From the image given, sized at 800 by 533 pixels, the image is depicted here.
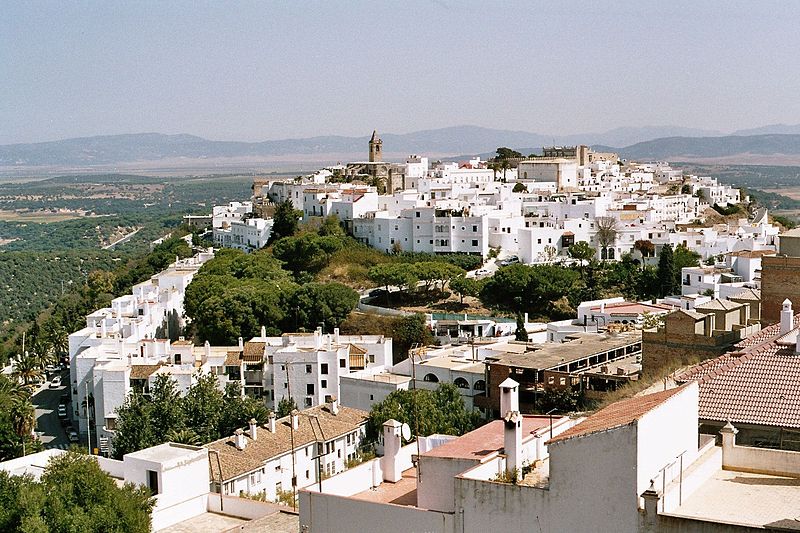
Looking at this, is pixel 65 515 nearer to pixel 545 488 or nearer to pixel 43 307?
pixel 545 488

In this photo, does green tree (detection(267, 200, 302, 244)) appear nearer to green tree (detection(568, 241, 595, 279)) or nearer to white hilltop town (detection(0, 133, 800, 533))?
white hilltop town (detection(0, 133, 800, 533))

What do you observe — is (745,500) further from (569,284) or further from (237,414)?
(569,284)

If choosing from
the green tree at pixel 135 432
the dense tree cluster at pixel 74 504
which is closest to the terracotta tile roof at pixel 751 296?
the dense tree cluster at pixel 74 504

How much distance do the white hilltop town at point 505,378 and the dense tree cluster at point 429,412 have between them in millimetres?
569

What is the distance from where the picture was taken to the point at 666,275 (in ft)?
126

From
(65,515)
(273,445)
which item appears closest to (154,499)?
(65,515)

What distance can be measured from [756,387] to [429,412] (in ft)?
42.5

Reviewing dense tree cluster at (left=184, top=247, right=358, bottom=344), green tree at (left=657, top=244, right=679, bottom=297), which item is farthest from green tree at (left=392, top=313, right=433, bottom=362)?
green tree at (left=657, top=244, right=679, bottom=297)

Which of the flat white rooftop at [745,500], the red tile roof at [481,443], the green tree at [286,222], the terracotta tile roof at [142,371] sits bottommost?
the terracotta tile roof at [142,371]

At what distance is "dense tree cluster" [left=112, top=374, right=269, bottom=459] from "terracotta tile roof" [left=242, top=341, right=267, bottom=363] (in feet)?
11.9

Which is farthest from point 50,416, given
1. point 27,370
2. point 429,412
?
point 429,412

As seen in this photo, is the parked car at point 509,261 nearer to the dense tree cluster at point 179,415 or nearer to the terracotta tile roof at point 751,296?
the terracotta tile roof at point 751,296

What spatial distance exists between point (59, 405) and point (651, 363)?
2199cm

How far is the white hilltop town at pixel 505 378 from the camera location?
8.20 m
